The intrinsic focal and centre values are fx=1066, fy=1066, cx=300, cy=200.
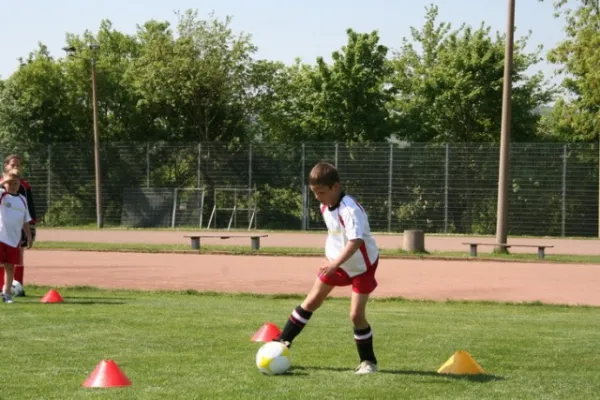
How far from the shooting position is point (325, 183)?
823 centimetres

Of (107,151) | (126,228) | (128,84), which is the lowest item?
(126,228)

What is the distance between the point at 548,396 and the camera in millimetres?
7363

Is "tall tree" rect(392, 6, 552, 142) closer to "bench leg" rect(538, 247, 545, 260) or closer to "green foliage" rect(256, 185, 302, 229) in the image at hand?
"green foliage" rect(256, 185, 302, 229)

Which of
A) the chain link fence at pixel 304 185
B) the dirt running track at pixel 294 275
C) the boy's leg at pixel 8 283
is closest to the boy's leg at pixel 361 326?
the boy's leg at pixel 8 283

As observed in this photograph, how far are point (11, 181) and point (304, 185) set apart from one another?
2783 centimetres

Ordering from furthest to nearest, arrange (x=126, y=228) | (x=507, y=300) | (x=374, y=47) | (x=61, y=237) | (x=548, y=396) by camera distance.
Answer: (x=374, y=47), (x=126, y=228), (x=61, y=237), (x=507, y=300), (x=548, y=396)

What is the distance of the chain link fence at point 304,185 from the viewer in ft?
125

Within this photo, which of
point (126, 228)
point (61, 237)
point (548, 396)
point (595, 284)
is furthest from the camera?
point (126, 228)

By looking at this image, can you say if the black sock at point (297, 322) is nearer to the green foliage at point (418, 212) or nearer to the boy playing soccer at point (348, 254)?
the boy playing soccer at point (348, 254)

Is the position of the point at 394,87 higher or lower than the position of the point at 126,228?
higher

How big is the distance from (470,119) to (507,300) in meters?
31.4

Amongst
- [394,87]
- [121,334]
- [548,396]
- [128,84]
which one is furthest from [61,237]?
[548,396]

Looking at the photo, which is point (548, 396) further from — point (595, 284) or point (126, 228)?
point (126, 228)

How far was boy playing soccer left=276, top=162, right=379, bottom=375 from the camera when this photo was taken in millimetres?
8219
